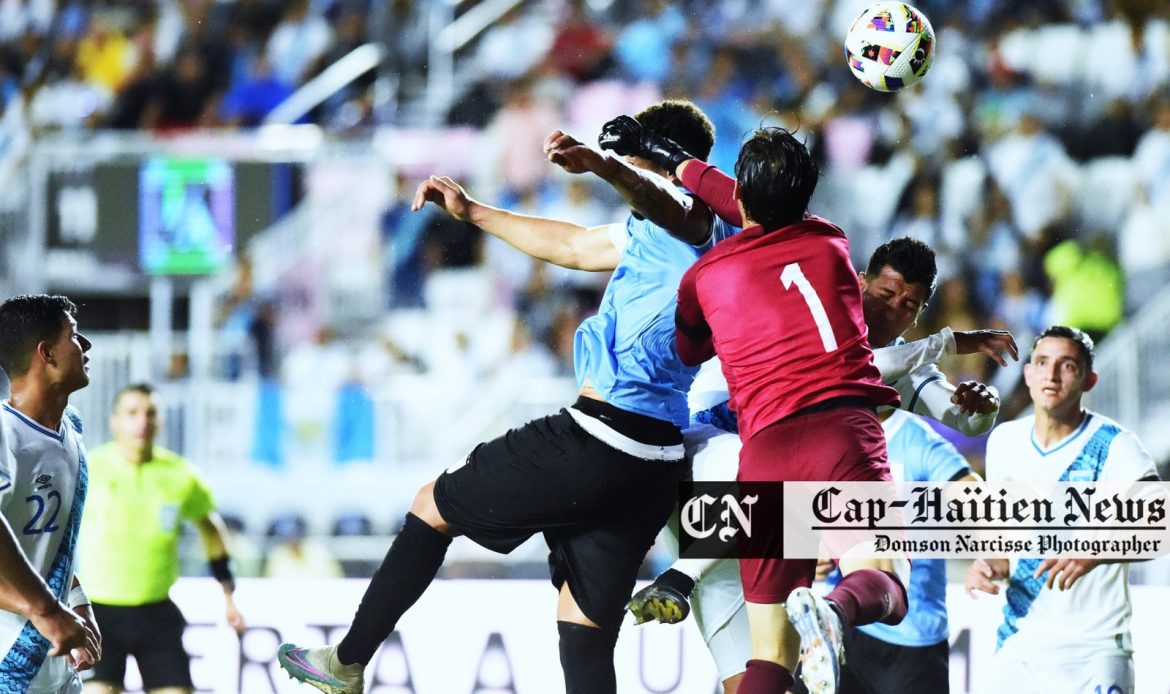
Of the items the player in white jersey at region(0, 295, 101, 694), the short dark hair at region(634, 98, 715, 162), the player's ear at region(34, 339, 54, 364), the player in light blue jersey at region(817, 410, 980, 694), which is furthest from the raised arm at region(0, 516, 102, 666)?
the player in light blue jersey at region(817, 410, 980, 694)

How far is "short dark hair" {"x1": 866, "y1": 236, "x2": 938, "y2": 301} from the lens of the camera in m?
4.89

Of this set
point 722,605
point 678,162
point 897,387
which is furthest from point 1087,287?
point 678,162

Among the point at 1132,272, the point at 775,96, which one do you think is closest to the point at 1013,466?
the point at 1132,272

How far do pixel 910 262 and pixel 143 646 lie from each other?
3.67m

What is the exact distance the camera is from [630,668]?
670 cm

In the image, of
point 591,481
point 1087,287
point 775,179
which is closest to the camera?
point 775,179

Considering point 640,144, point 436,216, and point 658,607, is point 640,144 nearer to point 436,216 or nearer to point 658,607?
point 658,607

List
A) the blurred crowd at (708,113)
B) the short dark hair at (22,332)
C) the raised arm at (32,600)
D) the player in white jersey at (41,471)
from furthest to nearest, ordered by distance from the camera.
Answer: the blurred crowd at (708,113)
the short dark hair at (22,332)
the player in white jersey at (41,471)
the raised arm at (32,600)

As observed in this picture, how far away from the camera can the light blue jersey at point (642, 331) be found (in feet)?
14.9

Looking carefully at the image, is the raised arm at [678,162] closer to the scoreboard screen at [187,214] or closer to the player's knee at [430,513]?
the player's knee at [430,513]

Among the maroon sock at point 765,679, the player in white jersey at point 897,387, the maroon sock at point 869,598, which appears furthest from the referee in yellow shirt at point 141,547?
the maroon sock at point 869,598

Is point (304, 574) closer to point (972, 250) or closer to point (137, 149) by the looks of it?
point (137, 149)

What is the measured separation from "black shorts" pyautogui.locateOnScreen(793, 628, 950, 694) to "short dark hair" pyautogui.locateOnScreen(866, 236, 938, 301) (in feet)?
4.21

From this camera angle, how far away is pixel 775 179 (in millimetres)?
4105
